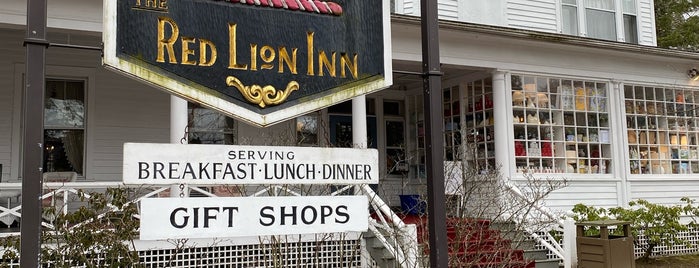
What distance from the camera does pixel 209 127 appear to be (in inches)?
460

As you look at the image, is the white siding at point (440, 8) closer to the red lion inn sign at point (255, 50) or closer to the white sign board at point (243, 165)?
the red lion inn sign at point (255, 50)

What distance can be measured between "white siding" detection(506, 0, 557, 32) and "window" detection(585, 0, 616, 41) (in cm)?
101

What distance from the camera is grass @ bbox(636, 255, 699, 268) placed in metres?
10.9

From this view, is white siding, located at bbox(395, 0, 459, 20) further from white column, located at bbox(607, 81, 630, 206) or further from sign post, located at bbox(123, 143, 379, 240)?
sign post, located at bbox(123, 143, 379, 240)

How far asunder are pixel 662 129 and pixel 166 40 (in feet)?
40.9

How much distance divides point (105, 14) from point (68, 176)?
7057 mm

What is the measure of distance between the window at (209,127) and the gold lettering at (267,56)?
25.5 feet

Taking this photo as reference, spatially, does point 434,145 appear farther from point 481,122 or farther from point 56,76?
point 56,76

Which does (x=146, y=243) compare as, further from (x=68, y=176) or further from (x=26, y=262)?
(x=26, y=262)

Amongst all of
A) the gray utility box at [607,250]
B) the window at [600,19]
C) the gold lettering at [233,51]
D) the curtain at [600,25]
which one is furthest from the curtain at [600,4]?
the gold lettering at [233,51]

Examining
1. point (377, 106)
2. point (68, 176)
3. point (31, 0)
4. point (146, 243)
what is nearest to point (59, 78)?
point (68, 176)

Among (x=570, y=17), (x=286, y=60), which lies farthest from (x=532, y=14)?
(x=286, y=60)

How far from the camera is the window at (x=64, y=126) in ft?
34.8

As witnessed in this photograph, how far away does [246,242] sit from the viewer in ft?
27.1
